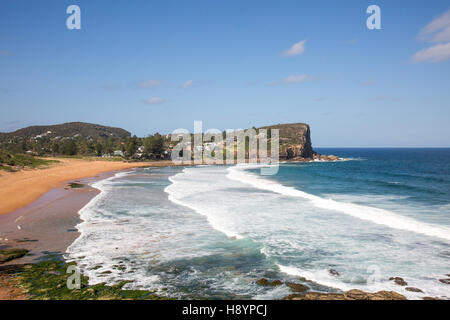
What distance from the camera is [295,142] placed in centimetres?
12812

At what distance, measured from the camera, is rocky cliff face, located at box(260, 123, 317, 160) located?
118m

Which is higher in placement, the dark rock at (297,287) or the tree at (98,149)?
the tree at (98,149)

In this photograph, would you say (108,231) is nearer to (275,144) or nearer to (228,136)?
(275,144)

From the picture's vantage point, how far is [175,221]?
743 inches

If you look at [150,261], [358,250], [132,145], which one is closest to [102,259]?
[150,261]

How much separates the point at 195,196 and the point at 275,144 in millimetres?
98189

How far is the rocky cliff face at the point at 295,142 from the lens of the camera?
118 meters

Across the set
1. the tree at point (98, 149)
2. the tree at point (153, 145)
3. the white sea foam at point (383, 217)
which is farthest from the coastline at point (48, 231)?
the tree at point (98, 149)

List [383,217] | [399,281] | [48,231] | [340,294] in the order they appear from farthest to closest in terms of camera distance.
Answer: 1. [383,217]
2. [48,231]
3. [399,281]
4. [340,294]

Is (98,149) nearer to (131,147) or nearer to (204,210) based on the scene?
(131,147)

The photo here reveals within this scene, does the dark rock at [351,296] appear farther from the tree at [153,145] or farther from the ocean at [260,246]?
the tree at [153,145]

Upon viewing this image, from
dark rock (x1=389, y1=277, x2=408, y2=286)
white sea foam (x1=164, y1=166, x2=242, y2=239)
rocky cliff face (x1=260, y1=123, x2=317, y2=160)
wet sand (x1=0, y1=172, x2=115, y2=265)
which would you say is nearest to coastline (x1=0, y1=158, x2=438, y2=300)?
wet sand (x1=0, y1=172, x2=115, y2=265)

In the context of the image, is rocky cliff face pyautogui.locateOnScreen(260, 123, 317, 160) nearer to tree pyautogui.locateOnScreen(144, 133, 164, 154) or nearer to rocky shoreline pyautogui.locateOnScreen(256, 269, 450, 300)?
tree pyautogui.locateOnScreen(144, 133, 164, 154)

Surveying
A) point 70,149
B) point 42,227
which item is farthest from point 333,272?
point 70,149
